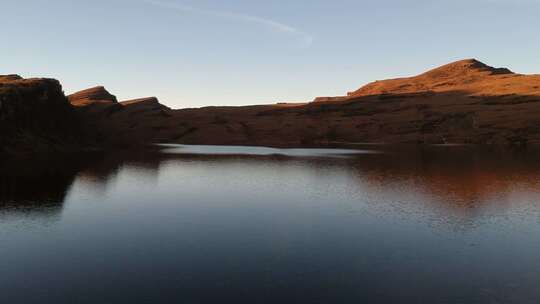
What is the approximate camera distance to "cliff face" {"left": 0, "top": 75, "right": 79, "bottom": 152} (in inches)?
5103

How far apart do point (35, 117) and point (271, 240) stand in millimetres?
132175

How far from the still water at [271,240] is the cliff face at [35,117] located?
178ft

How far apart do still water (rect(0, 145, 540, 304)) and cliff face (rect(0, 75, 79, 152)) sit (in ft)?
178

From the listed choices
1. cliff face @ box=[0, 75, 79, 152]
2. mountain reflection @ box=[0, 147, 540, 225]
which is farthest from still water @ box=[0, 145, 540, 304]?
cliff face @ box=[0, 75, 79, 152]

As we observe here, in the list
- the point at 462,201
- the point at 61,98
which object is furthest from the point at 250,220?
the point at 61,98

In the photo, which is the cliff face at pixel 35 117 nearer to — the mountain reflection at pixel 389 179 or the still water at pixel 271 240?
the mountain reflection at pixel 389 179

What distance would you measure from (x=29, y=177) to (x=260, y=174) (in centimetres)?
4648

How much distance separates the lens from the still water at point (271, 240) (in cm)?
2880

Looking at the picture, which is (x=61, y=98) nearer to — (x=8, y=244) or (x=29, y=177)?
(x=29, y=177)

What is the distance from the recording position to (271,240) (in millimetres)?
41312

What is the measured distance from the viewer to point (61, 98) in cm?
16450

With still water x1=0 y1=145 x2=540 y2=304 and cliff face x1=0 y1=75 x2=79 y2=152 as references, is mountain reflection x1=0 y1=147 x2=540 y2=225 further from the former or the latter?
cliff face x1=0 y1=75 x2=79 y2=152

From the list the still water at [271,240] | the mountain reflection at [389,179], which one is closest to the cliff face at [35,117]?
the mountain reflection at [389,179]

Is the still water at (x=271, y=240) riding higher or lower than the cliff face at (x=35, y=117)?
lower
